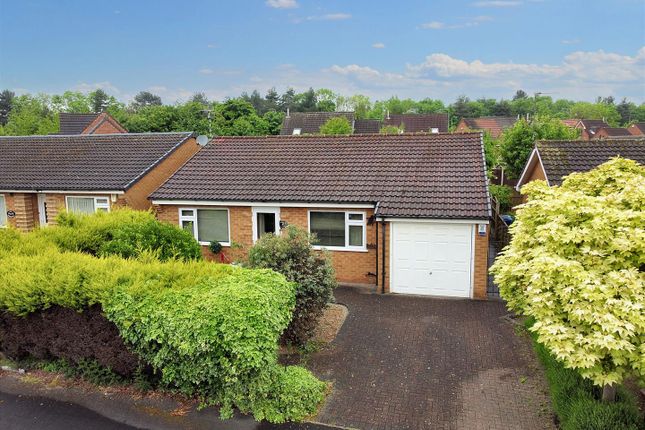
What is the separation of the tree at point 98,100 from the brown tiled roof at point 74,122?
43.2 m

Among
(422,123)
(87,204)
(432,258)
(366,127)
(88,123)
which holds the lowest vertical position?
(432,258)

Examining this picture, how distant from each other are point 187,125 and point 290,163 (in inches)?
963

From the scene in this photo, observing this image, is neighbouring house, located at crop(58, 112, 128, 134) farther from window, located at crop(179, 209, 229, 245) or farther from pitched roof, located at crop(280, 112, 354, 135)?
window, located at crop(179, 209, 229, 245)

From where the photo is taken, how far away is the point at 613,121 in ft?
354

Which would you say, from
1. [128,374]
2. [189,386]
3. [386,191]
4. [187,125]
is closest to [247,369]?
[189,386]

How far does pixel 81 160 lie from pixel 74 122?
94.1ft

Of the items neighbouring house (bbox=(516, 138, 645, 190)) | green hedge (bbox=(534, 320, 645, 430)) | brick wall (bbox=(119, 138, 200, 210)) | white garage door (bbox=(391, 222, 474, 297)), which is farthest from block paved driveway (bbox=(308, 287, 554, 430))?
brick wall (bbox=(119, 138, 200, 210))

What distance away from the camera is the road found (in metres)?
7.09

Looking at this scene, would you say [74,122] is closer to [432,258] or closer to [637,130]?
[432,258]

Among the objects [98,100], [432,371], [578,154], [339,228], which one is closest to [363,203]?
[339,228]

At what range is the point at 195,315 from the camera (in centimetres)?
689

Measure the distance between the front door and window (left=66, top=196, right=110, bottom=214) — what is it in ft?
20.5

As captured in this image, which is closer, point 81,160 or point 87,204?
point 87,204

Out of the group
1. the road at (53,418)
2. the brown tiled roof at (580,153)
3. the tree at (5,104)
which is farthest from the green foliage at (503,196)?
the tree at (5,104)
